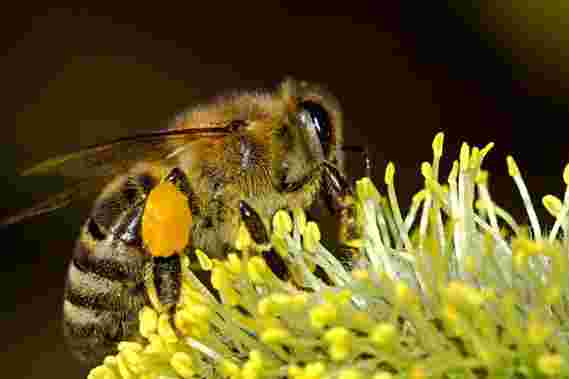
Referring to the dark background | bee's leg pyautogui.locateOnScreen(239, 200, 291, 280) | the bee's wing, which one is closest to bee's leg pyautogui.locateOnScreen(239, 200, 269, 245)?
bee's leg pyautogui.locateOnScreen(239, 200, 291, 280)

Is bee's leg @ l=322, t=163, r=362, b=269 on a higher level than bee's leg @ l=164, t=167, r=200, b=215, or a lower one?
lower

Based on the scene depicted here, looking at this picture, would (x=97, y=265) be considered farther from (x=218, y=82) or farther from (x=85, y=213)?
(x=218, y=82)

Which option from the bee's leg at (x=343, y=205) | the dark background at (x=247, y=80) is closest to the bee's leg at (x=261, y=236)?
the bee's leg at (x=343, y=205)

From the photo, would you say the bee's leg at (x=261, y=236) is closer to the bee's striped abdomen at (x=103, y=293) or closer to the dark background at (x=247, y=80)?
the bee's striped abdomen at (x=103, y=293)

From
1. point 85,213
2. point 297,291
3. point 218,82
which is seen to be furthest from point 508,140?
point 297,291

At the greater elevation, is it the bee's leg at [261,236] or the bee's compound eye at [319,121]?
the bee's compound eye at [319,121]

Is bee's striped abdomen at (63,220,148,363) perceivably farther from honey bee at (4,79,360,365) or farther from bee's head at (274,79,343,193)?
bee's head at (274,79,343,193)
